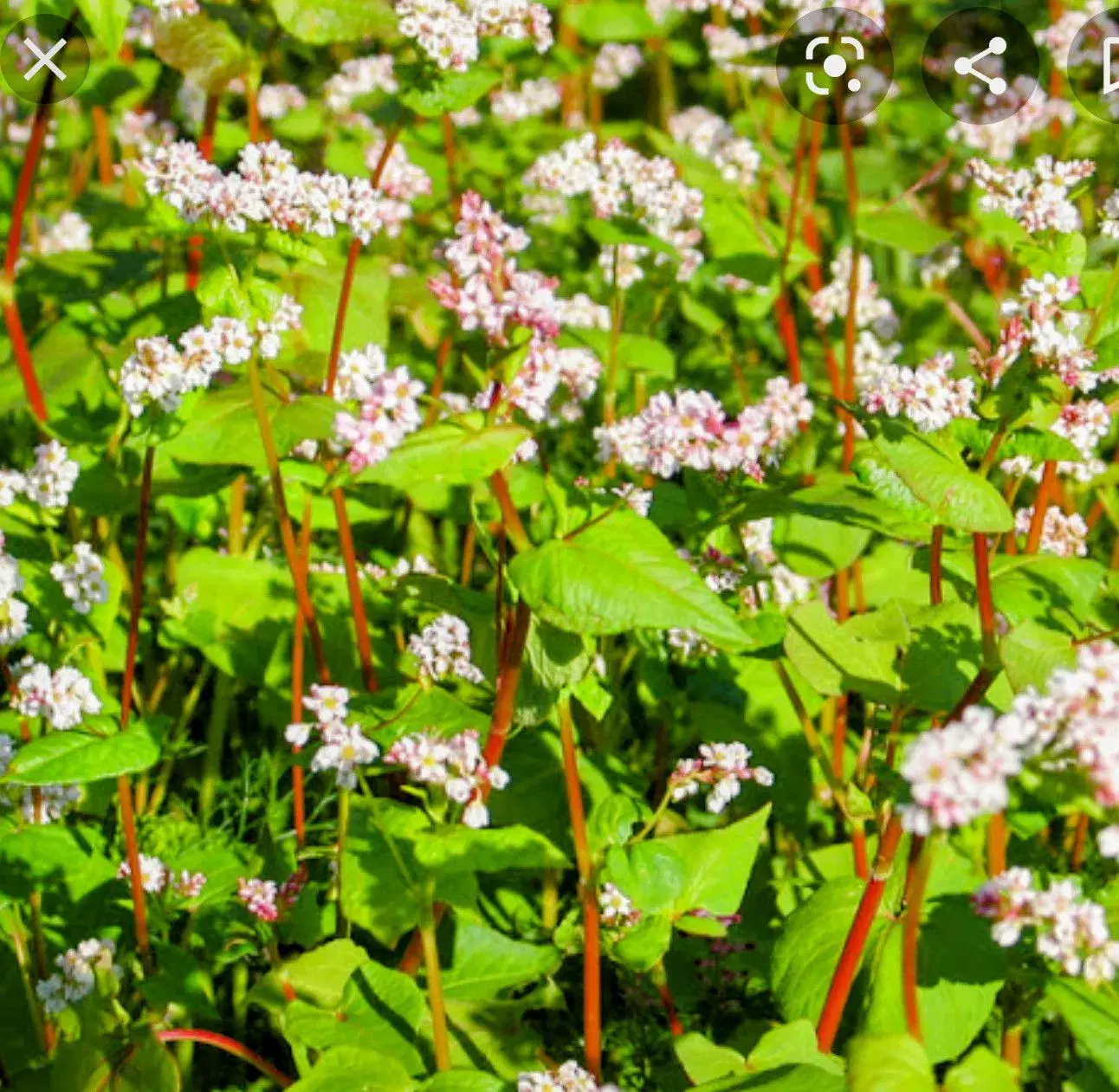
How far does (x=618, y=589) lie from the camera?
181 cm

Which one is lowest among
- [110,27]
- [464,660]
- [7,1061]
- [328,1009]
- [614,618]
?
[7,1061]

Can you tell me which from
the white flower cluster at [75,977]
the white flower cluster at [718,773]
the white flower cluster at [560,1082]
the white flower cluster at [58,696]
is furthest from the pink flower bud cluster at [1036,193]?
the white flower cluster at [75,977]

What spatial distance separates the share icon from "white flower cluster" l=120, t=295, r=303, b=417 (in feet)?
7.06

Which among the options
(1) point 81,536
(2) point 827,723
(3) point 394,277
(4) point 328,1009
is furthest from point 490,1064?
(3) point 394,277

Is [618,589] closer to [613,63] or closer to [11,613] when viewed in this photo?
[11,613]

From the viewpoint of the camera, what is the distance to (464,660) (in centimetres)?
225

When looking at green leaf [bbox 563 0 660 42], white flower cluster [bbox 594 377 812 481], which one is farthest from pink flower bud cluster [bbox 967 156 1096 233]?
green leaf [bbox 563 0 660 42]

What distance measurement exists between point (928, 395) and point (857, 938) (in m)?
0.68

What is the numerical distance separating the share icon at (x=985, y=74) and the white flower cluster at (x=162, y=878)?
244cm

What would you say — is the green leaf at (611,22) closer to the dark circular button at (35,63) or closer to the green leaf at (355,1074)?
the dark circular button at (35,63)

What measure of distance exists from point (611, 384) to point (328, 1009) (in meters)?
1.60

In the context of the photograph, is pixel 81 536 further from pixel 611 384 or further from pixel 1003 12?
pixel 1003 12

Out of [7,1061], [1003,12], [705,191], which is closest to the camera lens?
[7,1061]

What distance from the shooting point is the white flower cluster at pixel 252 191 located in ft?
Answer: 7.38
